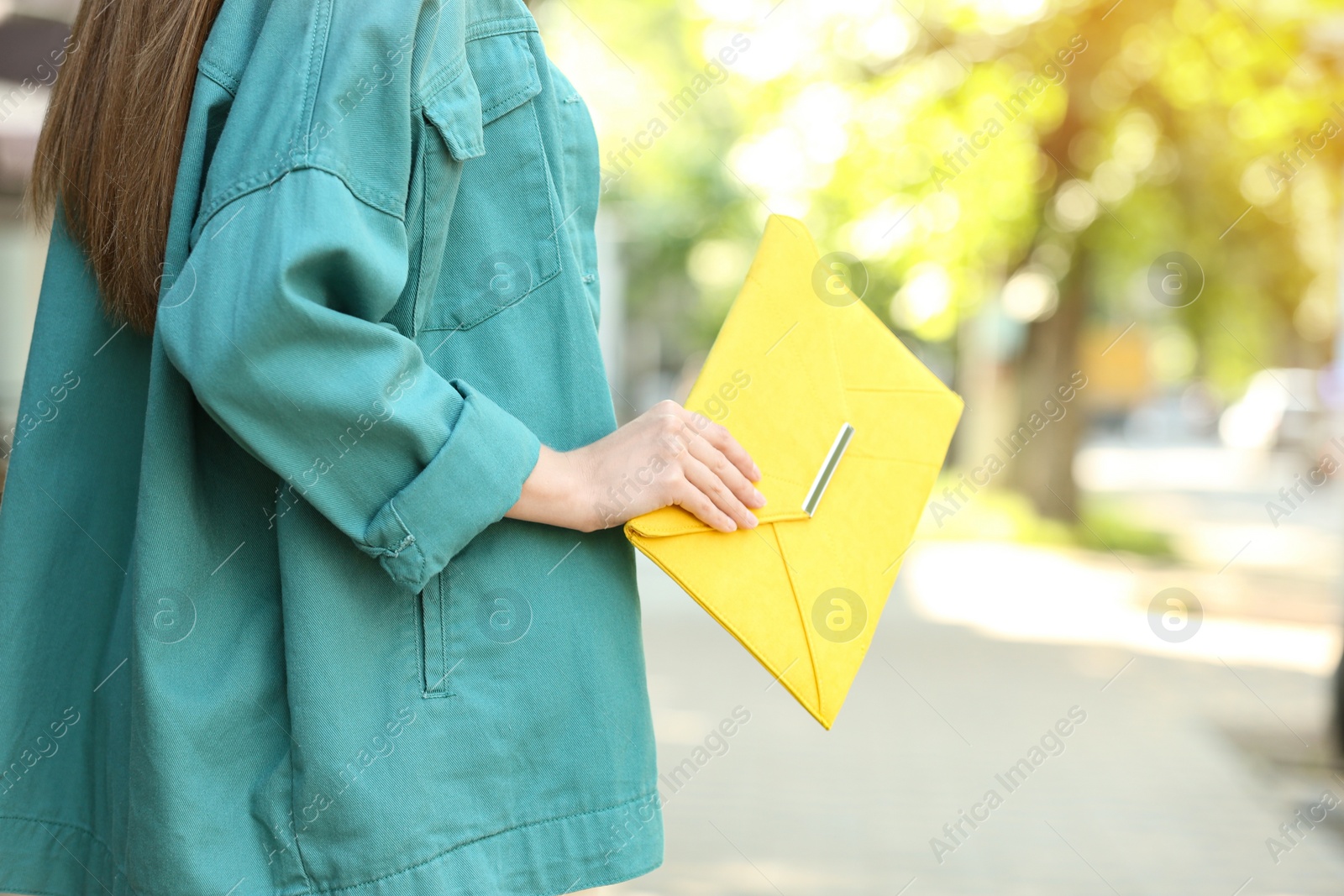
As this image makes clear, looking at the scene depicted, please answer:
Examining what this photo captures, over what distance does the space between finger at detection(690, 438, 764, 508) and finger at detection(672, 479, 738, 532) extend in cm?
3

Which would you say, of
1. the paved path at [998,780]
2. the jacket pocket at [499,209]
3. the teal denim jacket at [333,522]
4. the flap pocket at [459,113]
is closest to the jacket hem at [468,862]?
the teal denim jacket at [333,522]

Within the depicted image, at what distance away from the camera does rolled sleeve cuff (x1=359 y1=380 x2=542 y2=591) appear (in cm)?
105

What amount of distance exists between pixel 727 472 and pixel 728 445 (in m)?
0.03

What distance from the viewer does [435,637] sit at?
3.68 feet

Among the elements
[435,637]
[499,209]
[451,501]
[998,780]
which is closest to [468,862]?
[435,637]

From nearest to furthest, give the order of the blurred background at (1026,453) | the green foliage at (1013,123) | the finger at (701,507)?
the finger at (701,507), the blurred background at (1026,453), the green foliage at (1013,123)

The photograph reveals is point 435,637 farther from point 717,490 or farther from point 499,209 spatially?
point 499,209

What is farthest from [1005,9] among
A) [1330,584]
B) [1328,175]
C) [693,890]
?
[693,890]

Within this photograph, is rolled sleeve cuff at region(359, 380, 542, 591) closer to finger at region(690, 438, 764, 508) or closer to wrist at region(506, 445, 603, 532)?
wrist at region(506, 445, 603, 532)

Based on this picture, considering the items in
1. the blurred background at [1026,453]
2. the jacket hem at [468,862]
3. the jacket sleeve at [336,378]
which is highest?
the jacket sleeve at [336,378]

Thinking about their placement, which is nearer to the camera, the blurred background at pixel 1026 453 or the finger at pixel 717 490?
the finger at pixel 717 490

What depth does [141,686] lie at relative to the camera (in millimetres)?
1063

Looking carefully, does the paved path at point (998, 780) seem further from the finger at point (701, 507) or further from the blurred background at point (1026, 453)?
the finger at point (701, 507)

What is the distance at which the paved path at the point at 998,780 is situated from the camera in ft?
13.0
